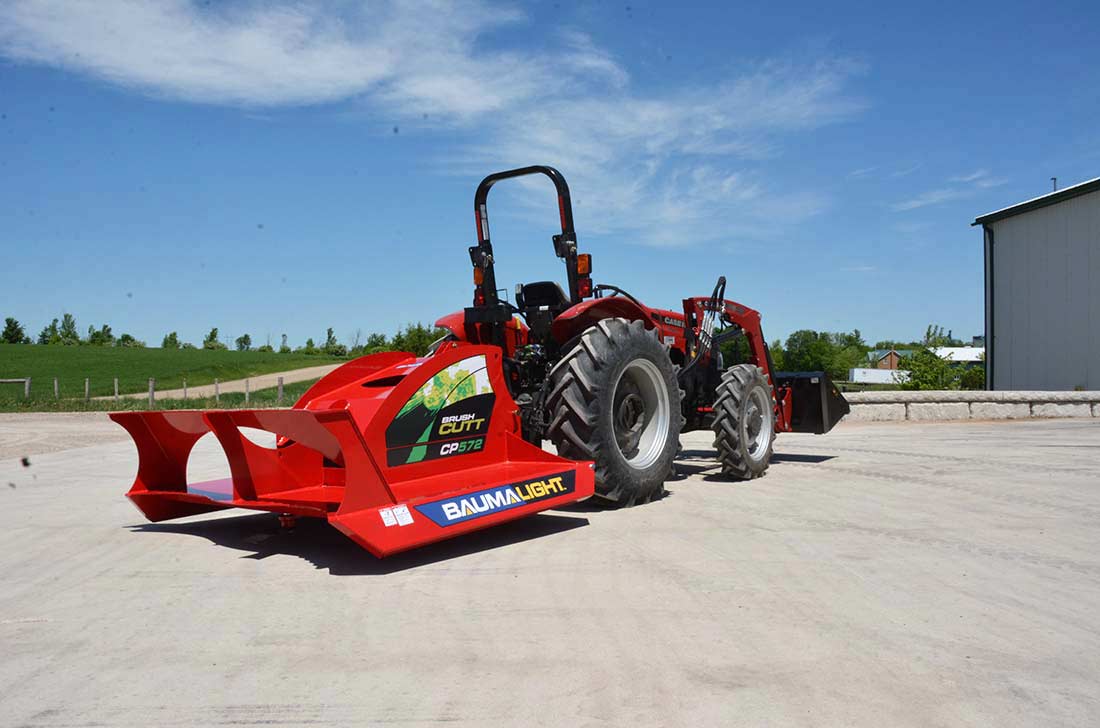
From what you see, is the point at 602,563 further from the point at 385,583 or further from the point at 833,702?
the point at 833,702

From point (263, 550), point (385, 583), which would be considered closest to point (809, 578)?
point (385, 583)

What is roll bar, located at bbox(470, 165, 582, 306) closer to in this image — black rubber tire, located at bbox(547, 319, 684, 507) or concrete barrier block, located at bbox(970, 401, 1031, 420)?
black rubber tire, located at bbox(547, 319, 684, 507)

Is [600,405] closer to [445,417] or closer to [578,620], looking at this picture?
[445,417]

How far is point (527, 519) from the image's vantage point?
6.11 metres

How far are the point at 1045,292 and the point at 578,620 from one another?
23522 millimetres

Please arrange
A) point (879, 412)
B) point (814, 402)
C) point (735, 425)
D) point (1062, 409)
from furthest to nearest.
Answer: point (1062, 409) → point (879, 412) → point (814, 402) → point (735, 425)

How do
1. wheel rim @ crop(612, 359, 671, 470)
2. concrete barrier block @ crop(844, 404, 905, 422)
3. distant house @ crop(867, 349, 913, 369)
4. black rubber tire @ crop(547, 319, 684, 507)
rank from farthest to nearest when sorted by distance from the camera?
distant house @ crop(867, 349, 913, 369)
concrete barrier block @ crop(844, 404, 905, 422)
wheel rim @ crop(612, 359, 671, 470)
black rubber tire @ crop(547, 319, 684, 507)

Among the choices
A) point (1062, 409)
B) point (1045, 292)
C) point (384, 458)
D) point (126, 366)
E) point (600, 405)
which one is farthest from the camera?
point (126, 366)

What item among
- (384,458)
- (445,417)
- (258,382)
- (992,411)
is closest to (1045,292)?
(992,411)

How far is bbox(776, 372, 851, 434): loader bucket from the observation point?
31.4ft

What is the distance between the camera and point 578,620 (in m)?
3.52

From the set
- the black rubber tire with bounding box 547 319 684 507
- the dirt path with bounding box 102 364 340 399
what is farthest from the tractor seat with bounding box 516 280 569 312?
the dirt path with bounding box 102 364 340 399

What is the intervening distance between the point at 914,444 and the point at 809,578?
880 centimetres

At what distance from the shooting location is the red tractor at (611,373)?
601 cm
